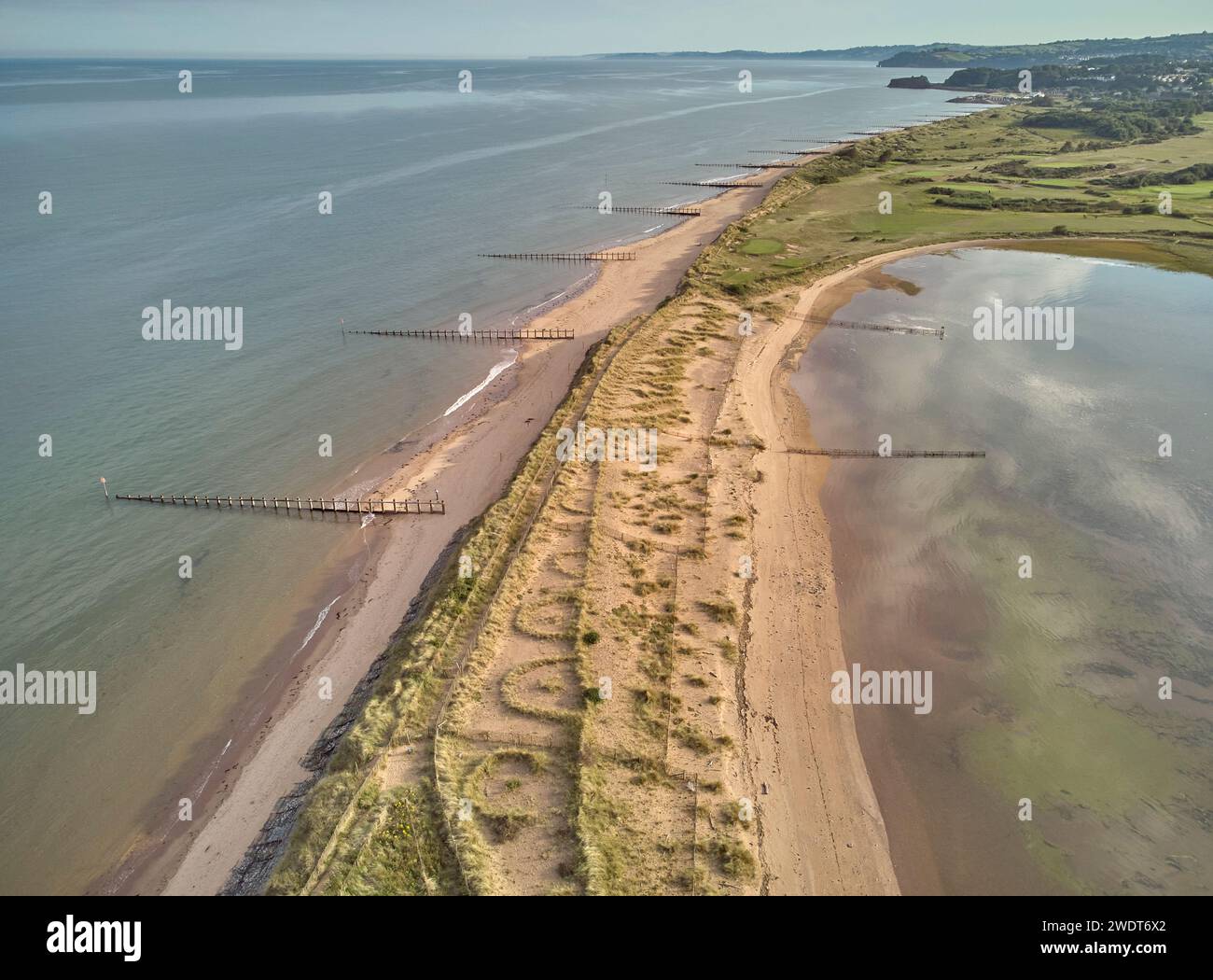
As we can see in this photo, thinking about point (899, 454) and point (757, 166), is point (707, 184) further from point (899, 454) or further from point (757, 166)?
point (899, 454)

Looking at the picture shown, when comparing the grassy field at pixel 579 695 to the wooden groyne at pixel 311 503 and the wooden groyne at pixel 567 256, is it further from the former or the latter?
the wooden groyne at pixel 567 256

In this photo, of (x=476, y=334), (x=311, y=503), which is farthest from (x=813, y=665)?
(x=476, y=334)

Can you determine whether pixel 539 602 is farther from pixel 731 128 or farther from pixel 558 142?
pixel 731 128

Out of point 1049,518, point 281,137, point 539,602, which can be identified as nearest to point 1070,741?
point 1049,518

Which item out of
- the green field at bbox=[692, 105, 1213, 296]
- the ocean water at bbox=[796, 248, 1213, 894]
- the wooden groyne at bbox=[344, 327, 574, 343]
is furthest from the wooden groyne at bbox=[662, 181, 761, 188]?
the wooden groyne at bbox=[344, 327, 574, 343]

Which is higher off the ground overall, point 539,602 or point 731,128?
point 731,128

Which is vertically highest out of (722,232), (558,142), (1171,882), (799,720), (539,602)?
(558,142)

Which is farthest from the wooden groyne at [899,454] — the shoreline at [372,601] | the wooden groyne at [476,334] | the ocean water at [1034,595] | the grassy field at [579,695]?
the wooden groyne at [476,334]
